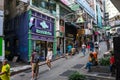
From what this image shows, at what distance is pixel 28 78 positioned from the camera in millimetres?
15508

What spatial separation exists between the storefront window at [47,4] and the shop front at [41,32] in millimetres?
1094

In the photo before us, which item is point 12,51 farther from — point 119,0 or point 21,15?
point 119,0

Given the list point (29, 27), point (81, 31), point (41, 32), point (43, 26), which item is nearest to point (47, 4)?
point (43, 26)

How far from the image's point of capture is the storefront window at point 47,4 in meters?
25.6

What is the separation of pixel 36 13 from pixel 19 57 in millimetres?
4645

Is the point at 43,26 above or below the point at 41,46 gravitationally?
above

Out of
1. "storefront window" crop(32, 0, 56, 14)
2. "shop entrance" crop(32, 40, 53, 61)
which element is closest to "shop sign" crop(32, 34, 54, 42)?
"shop entrance" crop(32, 40, 53, 61)

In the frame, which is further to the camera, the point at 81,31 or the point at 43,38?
the point at 81,31

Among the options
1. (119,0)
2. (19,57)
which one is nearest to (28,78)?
(119,0)

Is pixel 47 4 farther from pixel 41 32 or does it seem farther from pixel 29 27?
pixel 29 27

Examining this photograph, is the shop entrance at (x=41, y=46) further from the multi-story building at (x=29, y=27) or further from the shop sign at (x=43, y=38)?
the shop sign at (x=43, y=38)

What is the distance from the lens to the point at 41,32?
2556 cm

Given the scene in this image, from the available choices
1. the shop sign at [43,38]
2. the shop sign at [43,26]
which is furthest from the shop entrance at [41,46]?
the shop sign at [43,26]

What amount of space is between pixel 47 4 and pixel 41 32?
4.49m
